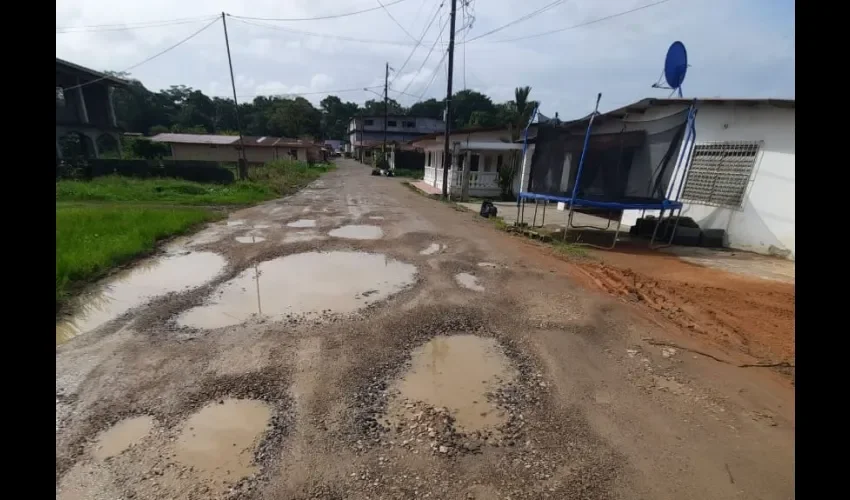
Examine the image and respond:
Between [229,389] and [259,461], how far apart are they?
3.07 feet

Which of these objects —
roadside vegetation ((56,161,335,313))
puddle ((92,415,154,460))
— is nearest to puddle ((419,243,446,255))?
roadside vegetation ((56,161,335,313))

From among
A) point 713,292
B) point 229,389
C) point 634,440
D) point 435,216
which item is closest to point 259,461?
point 229,389

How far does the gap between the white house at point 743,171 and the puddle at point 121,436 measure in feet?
32.8

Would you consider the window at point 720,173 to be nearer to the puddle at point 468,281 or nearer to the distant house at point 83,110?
the puddle at point 468,281

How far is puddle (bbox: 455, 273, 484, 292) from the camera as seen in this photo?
6078 mm

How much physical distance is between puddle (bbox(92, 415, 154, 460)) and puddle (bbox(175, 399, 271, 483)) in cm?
28

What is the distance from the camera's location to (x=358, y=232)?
1036cm

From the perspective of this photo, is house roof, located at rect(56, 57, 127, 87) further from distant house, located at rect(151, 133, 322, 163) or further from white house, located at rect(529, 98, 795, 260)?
white house, located at rect(529, 98, 795, 260)

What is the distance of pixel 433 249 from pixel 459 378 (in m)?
4.97

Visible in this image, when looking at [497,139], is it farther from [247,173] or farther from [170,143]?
[170,143]

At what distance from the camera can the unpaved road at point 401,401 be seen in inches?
101

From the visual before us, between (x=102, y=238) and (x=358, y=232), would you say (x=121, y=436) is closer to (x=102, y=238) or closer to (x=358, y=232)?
(x=102, y=238)

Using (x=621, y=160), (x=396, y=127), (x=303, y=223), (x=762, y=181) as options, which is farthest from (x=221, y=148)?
(x=762, y=181)
